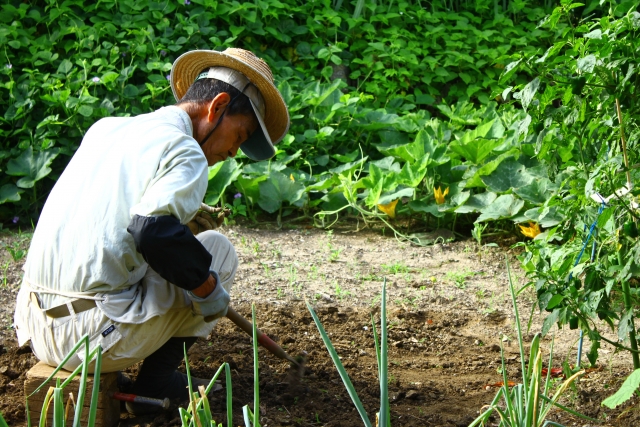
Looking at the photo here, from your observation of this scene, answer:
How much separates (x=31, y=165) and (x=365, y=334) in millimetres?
2662

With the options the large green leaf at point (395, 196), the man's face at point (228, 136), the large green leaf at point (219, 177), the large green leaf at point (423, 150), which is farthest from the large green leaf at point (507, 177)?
the man's face at point (228, 136)

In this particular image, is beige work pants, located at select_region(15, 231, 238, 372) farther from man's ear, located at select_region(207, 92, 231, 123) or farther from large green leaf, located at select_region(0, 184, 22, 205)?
large green leaf, located at select_region(0, 184, 22, 205)

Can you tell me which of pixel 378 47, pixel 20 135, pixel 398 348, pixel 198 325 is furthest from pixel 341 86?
pixel 198 325

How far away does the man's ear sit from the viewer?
2580mm

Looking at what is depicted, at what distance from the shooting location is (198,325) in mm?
2645

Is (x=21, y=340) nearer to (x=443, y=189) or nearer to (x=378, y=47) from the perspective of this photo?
(x=443, y=189)

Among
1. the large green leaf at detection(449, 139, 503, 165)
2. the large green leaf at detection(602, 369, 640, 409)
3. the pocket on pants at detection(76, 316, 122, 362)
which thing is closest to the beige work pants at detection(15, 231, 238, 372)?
the pocket on pants at detection(76, 316, 122, 362)

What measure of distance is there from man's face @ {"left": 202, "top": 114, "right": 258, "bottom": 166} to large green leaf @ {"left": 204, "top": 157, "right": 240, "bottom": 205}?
216 cm

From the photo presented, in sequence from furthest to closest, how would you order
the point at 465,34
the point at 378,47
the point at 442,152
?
the point at 465,34 → the point at 378,47 → the point at 442,152

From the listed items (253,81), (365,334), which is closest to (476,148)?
(365,334)

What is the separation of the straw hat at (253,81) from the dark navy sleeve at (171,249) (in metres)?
0.65

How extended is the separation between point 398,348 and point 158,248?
1499 millimetres

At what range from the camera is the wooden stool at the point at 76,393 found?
2.43 m

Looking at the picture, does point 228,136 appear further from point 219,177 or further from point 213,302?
point 219,177
